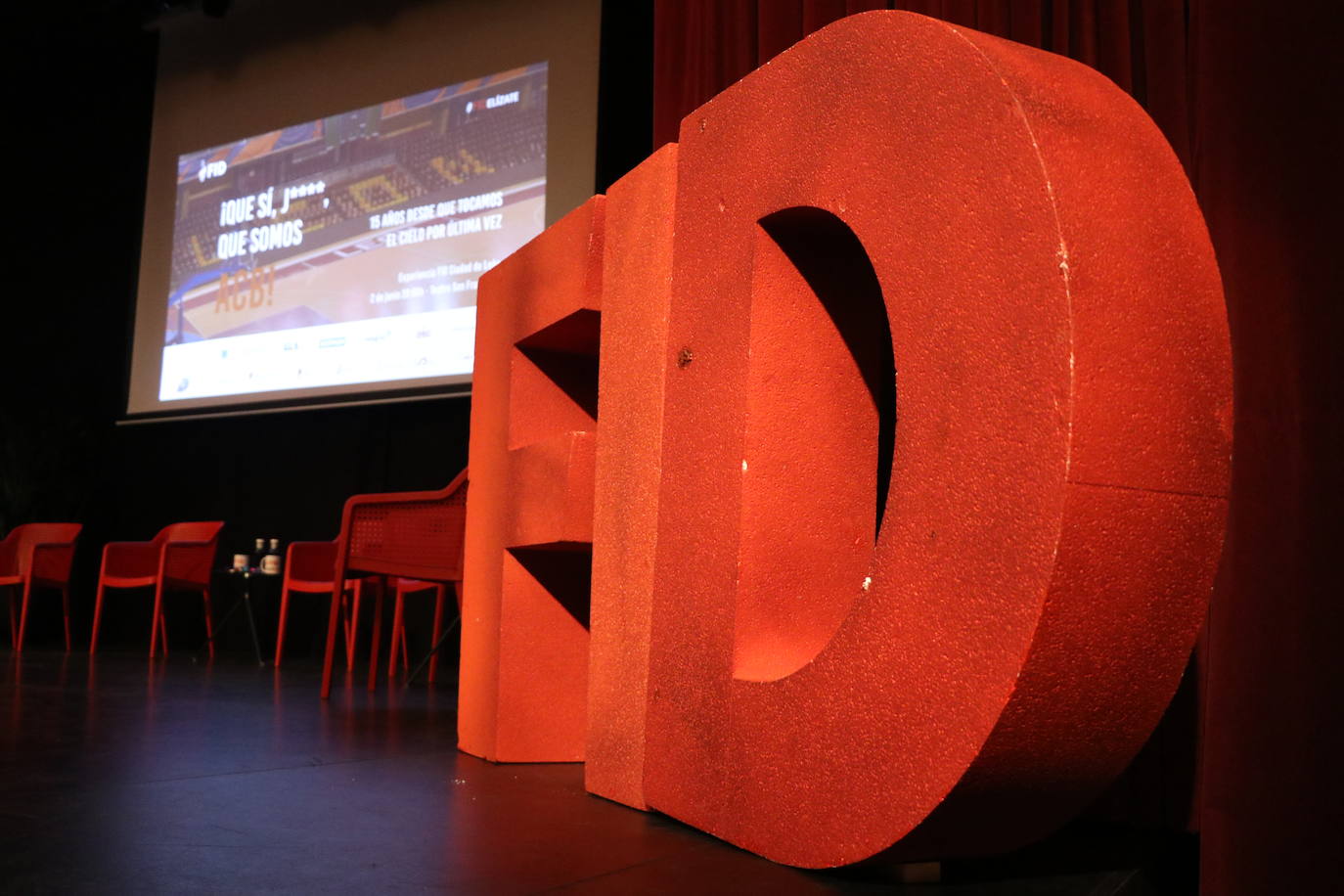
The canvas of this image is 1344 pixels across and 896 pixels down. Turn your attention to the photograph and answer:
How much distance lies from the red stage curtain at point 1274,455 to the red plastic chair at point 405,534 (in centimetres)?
234

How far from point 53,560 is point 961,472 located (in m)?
7.20

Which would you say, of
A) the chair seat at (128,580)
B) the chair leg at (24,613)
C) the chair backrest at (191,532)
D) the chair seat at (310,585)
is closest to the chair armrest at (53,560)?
the chair leg at (24,613)

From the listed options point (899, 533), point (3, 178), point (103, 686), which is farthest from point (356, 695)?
point (3, 178)

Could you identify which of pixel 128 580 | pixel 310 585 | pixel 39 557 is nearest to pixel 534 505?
pixel 310 585

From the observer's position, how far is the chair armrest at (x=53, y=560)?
6.97 meters

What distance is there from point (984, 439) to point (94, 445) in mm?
8467

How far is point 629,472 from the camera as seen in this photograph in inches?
77.6

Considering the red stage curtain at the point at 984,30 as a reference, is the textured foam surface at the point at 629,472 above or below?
below

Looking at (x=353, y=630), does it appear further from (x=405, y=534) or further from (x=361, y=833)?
(x=361, y=833)

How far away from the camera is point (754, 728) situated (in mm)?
1534

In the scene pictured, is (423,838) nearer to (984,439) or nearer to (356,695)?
(984,439)

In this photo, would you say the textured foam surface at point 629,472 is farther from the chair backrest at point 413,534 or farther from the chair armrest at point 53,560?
the chair armrest at point 53,560

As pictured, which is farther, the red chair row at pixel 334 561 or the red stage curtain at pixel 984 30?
the red chair row at pixel 334 561

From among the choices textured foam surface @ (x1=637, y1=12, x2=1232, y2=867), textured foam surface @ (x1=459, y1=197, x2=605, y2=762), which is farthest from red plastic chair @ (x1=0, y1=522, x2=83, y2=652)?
textured foam surface @ (x1=637, y1=12, x2=1232, y2=867)
